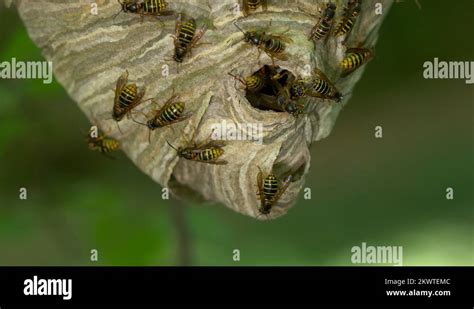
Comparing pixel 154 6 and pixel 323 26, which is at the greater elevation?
pixel 154 6

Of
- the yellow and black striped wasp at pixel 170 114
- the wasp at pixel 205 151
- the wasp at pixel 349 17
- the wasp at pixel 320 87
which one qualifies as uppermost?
the wasp at pixel 349 17

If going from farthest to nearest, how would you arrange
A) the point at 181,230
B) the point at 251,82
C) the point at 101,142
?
1. the point at 181,230
2. the point at 101,142
3. the point at 251,82

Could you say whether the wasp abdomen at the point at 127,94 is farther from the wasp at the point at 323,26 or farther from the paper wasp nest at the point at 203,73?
the wasp at the point at 323,26

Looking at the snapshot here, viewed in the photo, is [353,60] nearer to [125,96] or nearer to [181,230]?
[125,96]

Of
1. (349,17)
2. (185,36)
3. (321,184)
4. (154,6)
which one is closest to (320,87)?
(349,17)

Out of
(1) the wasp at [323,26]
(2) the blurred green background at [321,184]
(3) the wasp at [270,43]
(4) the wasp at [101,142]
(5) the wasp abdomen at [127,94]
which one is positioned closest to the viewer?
(3) the wasp at [270,43]

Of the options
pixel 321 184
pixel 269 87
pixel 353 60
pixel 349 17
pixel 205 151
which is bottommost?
pixel 205 151

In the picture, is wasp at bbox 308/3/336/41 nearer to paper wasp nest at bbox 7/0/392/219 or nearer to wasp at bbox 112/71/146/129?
paper wasp nest at bbox 7/0/392/219

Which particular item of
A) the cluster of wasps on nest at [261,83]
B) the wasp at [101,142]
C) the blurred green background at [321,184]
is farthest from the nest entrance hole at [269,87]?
the blurred green background at [321,184]
